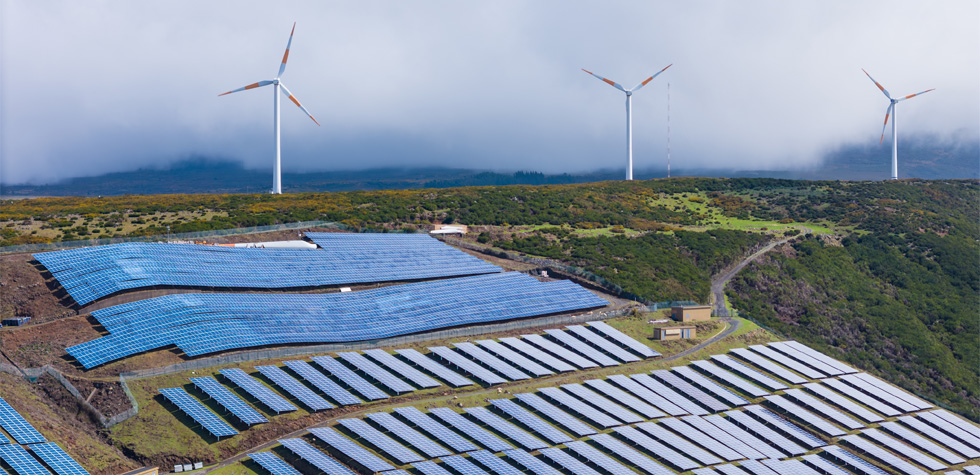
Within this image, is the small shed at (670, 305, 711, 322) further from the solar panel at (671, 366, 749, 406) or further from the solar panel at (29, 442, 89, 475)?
the solar panel at (29, 442, 89, 475)

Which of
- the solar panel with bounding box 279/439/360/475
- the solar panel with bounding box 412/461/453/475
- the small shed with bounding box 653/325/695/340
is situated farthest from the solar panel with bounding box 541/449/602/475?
the small shed with bounding box 653/325/695/340

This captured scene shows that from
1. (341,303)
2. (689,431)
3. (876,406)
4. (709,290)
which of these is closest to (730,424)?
(689,431)

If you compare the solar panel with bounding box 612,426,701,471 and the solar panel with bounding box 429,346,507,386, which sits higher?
the solar panel with bounding box 429,346,507,386

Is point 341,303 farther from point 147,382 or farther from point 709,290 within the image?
point 709,290

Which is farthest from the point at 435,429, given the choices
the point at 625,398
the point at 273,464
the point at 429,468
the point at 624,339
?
the point at 624,339

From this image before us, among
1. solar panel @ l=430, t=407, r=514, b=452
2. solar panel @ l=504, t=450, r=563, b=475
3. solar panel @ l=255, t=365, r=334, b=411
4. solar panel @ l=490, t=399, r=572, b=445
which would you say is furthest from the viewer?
solar panel @ l=490, t=399, r=572, b=445

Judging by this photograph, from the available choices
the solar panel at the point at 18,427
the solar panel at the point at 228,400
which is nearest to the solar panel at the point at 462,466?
the solar panel at the point at 228,400

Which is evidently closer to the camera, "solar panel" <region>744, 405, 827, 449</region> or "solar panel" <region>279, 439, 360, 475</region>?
"solar panel" <region>279, 439, 360, 475</region>
